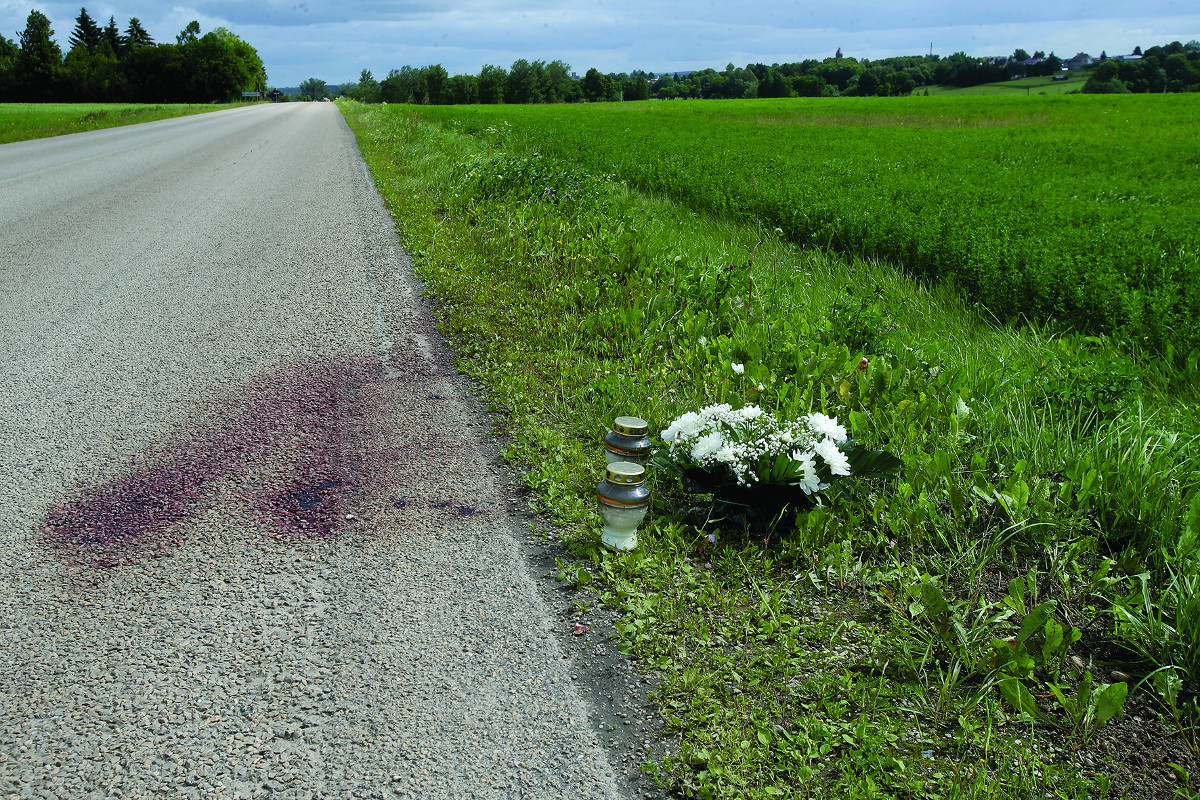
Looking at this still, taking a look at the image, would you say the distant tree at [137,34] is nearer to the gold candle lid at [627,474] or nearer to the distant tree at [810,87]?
the distant tree at [810,87]

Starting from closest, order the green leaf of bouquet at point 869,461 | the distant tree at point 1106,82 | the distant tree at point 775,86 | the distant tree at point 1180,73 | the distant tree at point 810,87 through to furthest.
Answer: the green leaf of bouquet at point 869,461 < the distant tree at point 1180,73 < the distant tree at point 1106,82 < the distant tree at point 775,86 < the distant tree at point 810,87

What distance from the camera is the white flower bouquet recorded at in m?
2.97

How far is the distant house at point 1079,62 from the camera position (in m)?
109

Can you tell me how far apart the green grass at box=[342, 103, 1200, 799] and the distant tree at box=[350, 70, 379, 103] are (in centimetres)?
8038

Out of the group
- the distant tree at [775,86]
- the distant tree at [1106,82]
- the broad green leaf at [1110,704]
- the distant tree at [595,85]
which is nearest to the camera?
the broad green leaf at [1110,704]

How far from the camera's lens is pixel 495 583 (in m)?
2.66

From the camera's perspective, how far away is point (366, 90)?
10762 centimetres

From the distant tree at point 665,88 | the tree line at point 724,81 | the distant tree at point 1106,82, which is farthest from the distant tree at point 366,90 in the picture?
the distant tree at point 1106,82

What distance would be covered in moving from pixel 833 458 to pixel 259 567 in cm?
220

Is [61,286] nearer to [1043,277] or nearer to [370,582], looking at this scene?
[370,582]

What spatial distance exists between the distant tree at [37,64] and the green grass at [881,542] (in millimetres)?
89226

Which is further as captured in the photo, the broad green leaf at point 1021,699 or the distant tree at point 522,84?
the distant tree at point 522,84

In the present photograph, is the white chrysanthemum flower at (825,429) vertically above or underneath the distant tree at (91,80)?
underneath

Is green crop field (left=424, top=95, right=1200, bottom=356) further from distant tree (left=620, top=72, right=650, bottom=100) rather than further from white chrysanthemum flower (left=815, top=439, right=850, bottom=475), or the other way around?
distant tree (left=620, top=72, right=650, bottom=100)
